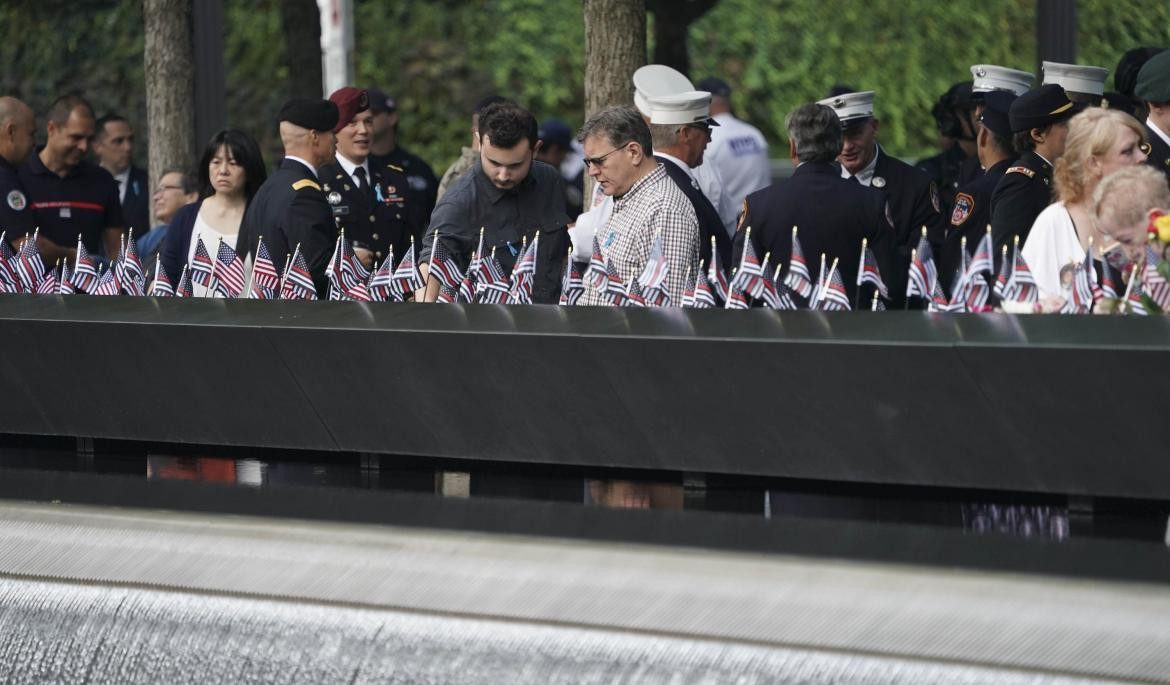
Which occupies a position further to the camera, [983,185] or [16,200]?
[16,200]

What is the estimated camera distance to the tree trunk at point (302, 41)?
1196 cm

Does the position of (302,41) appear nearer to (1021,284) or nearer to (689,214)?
(689,214)

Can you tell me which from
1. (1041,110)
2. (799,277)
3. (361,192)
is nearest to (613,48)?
(361,192)

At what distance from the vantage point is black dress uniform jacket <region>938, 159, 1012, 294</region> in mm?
7293

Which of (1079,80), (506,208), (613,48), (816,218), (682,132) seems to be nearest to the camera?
(816,218)

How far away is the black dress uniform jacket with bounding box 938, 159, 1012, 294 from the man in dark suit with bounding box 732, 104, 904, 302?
0.71 metres

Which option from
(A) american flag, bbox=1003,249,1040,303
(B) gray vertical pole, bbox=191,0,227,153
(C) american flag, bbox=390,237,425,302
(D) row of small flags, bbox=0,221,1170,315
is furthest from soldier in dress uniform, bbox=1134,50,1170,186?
(B) gray vertical pole, bbox=191,0,227,153

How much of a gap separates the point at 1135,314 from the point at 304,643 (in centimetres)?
255

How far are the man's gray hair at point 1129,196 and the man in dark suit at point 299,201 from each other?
321 cm

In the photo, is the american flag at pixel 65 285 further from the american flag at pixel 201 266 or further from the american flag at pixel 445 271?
the american flag at pixel 445 271

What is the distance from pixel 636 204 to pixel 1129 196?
1.88 meters

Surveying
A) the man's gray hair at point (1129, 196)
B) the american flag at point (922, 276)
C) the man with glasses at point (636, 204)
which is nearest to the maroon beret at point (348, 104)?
the man with glasses at point (636, 204)

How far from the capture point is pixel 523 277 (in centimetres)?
664

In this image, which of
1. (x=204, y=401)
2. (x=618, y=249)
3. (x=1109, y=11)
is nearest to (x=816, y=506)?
(x=618, y=249)
